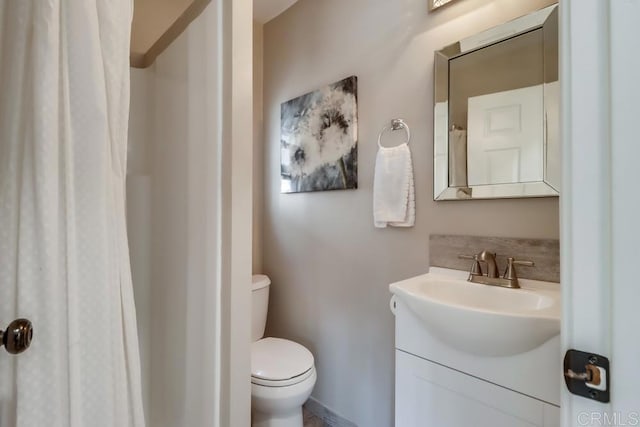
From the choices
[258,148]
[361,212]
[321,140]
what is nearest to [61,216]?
→ [361,212]

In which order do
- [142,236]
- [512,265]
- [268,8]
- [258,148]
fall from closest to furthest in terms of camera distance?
[512,265] < [142,236] < [268,8] < [258,148]

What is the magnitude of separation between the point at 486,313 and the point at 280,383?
95 centimetres

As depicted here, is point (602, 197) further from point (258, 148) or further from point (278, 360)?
point (258, 148)

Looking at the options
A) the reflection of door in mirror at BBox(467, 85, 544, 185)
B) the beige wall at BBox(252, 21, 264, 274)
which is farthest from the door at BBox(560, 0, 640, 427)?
the beige wall at BBox(252, 21, 264, 274)

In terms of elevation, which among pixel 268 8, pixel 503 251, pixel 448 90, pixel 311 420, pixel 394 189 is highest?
pixel 268 8

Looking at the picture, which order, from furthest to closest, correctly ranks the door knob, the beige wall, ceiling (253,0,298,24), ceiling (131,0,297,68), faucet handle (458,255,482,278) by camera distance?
the beige wall
ceiling (253,0,298,24)
ceiling (131,0,297,68)
faucet handle (458,255,482,278)
the door knob

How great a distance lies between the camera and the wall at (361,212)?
4.18 feet

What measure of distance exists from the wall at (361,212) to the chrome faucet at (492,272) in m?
0.10

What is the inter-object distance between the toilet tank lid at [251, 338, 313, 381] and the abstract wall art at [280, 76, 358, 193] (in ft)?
2.95

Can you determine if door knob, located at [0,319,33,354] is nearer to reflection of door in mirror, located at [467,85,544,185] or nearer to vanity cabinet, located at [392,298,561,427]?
vanity cabinet, located at [392,298,561,427]

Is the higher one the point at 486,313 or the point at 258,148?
the point at 258,148

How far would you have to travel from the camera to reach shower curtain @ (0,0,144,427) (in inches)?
23.2

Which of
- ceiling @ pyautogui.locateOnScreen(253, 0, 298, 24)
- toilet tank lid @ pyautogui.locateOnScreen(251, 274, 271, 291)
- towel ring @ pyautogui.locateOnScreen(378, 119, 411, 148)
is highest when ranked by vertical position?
ceiling @ pyautogui.locateOnScreen(253, 0, 298, 24)

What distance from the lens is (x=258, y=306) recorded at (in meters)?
1.87
